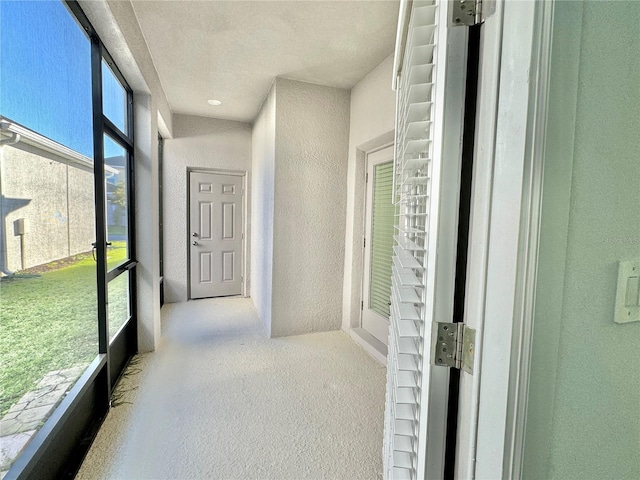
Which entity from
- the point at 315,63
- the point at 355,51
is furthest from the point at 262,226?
the point at 355,51

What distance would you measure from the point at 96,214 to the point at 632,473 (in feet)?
8.12

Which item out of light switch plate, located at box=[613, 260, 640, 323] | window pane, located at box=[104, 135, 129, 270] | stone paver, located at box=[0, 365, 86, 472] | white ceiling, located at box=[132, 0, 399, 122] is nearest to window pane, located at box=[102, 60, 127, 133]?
window pane, located at box=[104, 135, 129, 270]

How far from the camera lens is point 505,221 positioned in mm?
572

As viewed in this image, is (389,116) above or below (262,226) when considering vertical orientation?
above

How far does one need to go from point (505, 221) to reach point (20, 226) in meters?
1.61

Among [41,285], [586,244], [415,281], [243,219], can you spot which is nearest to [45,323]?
[41,285]

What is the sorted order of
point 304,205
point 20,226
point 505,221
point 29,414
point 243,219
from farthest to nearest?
point 243,219
point 304,205
point 29,414
point 20,226
point 505,221

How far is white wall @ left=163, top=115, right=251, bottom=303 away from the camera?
4.23m

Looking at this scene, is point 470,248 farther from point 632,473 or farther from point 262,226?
point 262,226

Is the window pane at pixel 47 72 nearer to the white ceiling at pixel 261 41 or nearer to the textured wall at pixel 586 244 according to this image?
the white ceiling at pixel 261 41

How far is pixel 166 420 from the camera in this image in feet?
6.30

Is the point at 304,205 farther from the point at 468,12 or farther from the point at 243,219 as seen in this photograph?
the point at 468,12

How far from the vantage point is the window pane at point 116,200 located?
221 cm

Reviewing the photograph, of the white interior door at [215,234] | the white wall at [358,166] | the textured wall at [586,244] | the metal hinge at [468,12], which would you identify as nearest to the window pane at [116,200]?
the white interior door at [215,234]
